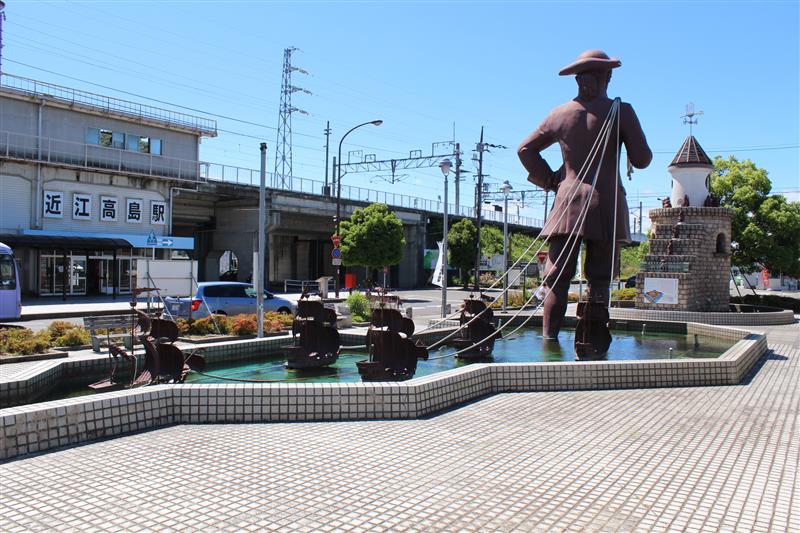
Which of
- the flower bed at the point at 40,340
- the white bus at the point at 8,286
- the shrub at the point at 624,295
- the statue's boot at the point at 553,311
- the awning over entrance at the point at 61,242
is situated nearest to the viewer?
the flower bed at the point at 40,340

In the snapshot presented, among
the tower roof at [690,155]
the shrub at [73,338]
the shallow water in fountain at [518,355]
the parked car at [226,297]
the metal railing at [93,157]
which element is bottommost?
the shallow water in fountain at [518,355]

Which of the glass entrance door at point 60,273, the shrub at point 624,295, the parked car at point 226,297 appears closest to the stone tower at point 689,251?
the shrub at point 624,295

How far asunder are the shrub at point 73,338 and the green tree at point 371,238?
25.7 m

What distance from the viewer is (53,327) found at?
1284 cm

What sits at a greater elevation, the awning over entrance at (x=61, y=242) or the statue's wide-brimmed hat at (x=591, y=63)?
the statue's wide-brimmed hat at (x=591, y=63)

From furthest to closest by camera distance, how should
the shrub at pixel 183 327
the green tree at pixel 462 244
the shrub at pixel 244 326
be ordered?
1. the green tree at pixel 462 244
2. the shrub at pixel 244 326
3. the shrub at pixel 183 327

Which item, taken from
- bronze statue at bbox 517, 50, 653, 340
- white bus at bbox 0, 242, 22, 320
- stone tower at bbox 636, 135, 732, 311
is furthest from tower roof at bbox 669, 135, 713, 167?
white bus at bbox 0, 242, 22, 320

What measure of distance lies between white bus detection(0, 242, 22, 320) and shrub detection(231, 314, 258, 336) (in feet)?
30.9

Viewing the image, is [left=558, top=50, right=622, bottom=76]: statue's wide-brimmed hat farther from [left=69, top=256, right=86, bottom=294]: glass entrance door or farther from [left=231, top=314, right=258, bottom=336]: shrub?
[left=69, top=256, right=86, bottom=294]: glass entrance door

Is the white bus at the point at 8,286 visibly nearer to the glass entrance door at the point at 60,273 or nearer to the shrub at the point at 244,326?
the shrub at the point at 244,326

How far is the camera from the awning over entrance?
92.5 ft

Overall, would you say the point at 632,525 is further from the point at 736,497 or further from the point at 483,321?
the point at 483,321

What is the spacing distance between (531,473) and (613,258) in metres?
7.69

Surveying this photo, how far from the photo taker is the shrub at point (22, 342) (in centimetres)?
1116
